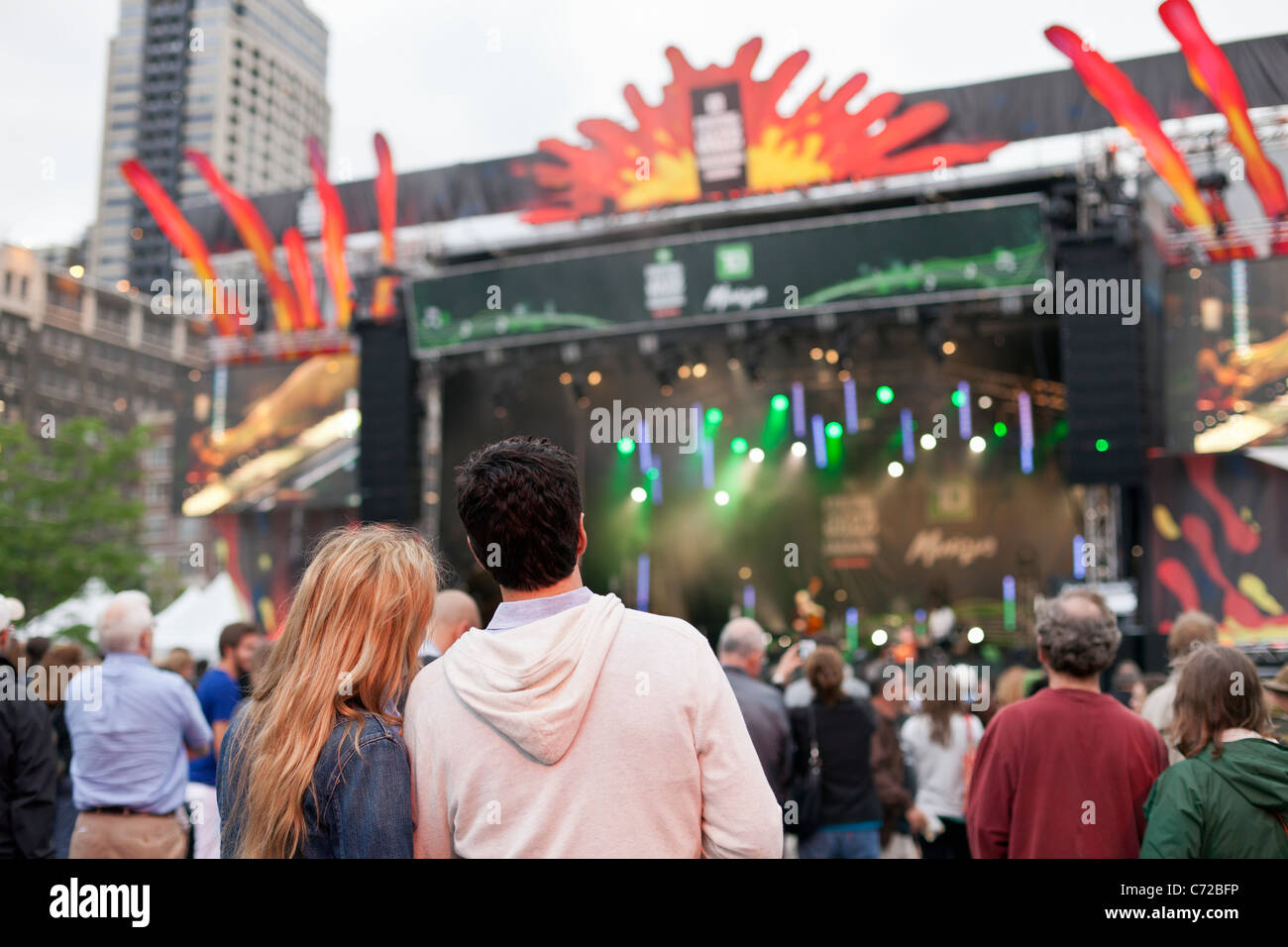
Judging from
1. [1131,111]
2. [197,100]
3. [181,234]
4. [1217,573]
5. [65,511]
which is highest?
[197,100]

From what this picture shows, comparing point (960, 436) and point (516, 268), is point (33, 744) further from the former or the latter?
point (960, 436)

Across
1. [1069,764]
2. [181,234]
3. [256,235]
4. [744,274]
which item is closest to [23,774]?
[1069,764]

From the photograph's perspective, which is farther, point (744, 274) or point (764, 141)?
point (764, 141)

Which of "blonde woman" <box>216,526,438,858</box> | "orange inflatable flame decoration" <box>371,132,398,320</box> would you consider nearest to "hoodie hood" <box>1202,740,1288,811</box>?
"blonde woman" <box>216,526,438,858</box>

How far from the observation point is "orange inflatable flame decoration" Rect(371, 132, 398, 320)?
15023mm

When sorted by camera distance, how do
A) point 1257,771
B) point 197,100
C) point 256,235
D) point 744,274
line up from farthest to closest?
point 197,100 < point 256,235 < point 744,274 < point 1257,771

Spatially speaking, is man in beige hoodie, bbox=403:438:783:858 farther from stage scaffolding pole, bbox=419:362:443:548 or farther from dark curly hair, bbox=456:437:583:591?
stage scaffolding pole, bbox=419:362:443:548

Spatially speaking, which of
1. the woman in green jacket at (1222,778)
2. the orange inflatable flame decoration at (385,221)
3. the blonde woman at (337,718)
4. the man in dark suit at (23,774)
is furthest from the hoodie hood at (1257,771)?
the orange inflatable flame decoration at (385,221)

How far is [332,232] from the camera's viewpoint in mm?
15469

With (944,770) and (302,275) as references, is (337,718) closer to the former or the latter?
(944,770)

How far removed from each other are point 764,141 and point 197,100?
8681cm

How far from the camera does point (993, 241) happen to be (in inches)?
470

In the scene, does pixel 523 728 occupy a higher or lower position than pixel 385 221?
lower
